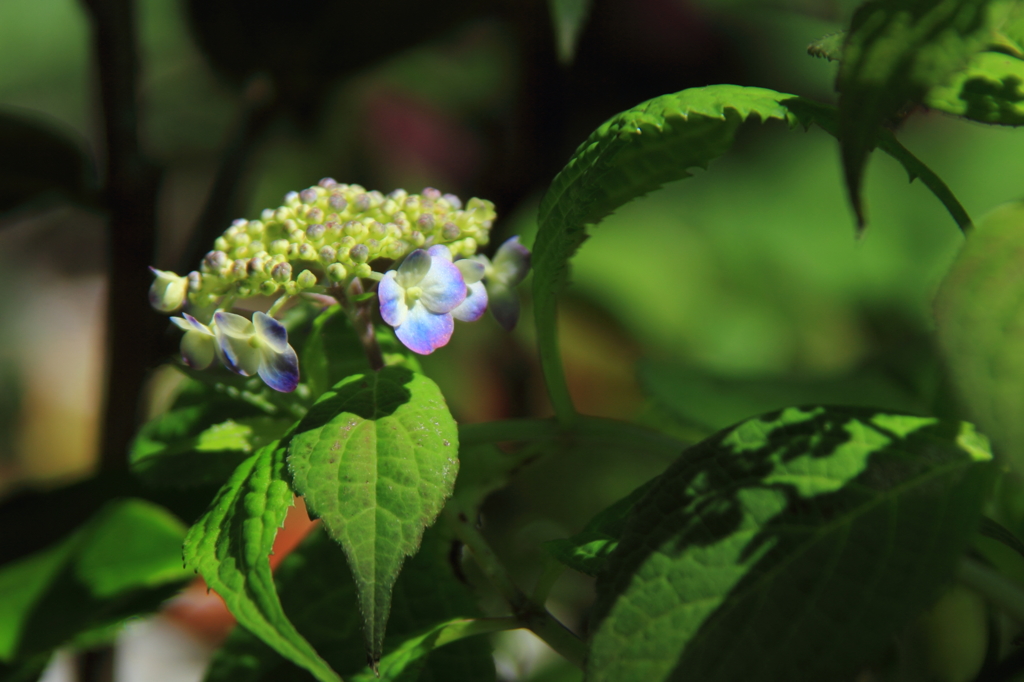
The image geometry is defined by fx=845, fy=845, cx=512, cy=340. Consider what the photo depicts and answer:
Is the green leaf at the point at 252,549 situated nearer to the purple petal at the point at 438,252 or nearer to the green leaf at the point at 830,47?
the purple petal at the point at 438,252

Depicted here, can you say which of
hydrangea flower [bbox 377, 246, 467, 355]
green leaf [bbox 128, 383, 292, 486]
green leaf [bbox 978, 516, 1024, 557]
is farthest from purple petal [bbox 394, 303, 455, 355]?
green leaf [bbox 978, 516, 1024, 557]

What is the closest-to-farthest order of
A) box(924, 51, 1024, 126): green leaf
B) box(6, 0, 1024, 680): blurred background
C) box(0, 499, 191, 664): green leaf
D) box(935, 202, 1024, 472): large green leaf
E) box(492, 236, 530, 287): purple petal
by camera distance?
1. box(935, 202, 1024, 472): large green leaf
2. box(924, 51, 1024, 126): green leaf
3. box(492, 236, 530, 287): purple petal
4. box(0, 499, 191, 664): green leaf
5. box(6, 0, 1024, 680): blurred background

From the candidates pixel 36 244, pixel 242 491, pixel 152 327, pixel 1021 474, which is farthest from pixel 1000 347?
pixel 36 244

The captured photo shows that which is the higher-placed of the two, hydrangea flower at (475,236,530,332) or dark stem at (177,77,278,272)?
hydrangea flower at (475,236,530,332)

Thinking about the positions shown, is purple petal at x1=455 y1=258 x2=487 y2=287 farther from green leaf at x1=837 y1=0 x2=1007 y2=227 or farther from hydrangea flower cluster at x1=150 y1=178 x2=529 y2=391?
green leaf at x1=837 y1=0 x2=1007 y2=227

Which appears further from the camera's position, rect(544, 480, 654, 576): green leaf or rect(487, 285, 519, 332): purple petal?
rect(487, 285, 519, 332): purple petal
